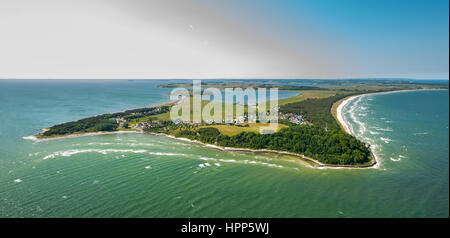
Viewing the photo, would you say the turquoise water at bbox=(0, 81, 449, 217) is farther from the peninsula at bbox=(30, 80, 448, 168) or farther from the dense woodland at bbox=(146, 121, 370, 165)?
the dense woodland at bbox=(146, 121, 370, 165)

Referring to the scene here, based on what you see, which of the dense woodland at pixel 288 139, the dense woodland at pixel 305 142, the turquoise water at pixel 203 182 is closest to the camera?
the turquoise water at pixel 203 182

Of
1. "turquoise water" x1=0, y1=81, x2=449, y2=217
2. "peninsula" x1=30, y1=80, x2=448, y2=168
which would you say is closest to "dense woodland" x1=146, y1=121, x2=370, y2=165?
"peninsula" x1=30, y1=80, x2=448, y2=168

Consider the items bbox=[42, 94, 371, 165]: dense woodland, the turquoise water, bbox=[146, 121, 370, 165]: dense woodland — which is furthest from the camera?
bbox=[42, 94, 371, 165]: dense woodland

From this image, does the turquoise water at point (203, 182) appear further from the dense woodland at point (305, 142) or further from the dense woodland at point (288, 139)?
the dense woodland at point (288, 139)

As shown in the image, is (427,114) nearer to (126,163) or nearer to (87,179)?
(126,163)

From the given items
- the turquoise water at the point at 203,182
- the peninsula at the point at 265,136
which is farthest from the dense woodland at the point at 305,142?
the turquoise water at the point at 203,182

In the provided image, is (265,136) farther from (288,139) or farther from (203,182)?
(203,182)

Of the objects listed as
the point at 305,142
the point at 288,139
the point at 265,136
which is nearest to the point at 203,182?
the point at 265,136

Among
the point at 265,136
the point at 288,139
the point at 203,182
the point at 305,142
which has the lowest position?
the point at 203,182
